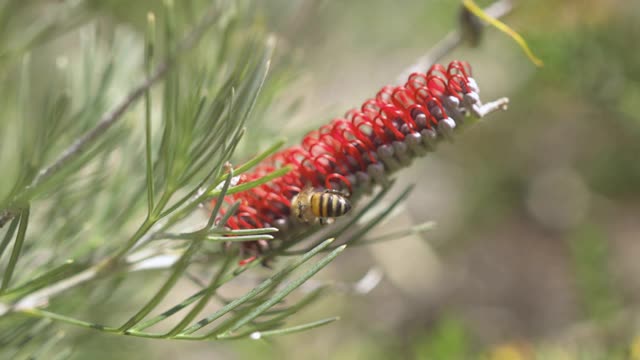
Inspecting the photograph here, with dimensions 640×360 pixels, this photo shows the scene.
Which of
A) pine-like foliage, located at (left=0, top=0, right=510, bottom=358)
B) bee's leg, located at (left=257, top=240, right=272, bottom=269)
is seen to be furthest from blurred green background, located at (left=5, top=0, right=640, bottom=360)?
bee's leg, located at (left=257, top=240, right=272, bottom=269)

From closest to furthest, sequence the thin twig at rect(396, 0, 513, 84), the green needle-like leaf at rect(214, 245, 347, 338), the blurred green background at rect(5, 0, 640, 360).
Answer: the green needle-like leaf at rect(214, 245, 347, 338) → the thin twig at rect(396, 0, 513, 84) → the blurred green background at rect(5, 0, 640, 360)

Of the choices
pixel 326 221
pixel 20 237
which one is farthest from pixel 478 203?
pixel 20 237

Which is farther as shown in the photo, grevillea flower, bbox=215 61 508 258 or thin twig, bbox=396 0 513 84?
thin twig, bbox=396 0 513 84

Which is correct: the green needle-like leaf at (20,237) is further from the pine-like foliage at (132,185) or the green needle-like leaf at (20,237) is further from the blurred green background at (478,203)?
the blurred green background at (478,203)

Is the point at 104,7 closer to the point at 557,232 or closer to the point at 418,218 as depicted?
the point at 418,218

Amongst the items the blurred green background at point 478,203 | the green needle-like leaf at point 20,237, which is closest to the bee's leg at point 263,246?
the green needle-like leaf at point 20,237

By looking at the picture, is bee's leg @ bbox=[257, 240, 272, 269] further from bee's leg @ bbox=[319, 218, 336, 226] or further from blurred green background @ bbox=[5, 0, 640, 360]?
blurred green background @ bbox=[5, 0, 640, 360]

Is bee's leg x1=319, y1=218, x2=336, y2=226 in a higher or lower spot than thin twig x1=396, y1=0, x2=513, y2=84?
lower

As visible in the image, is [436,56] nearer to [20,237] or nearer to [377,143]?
[377,143]
